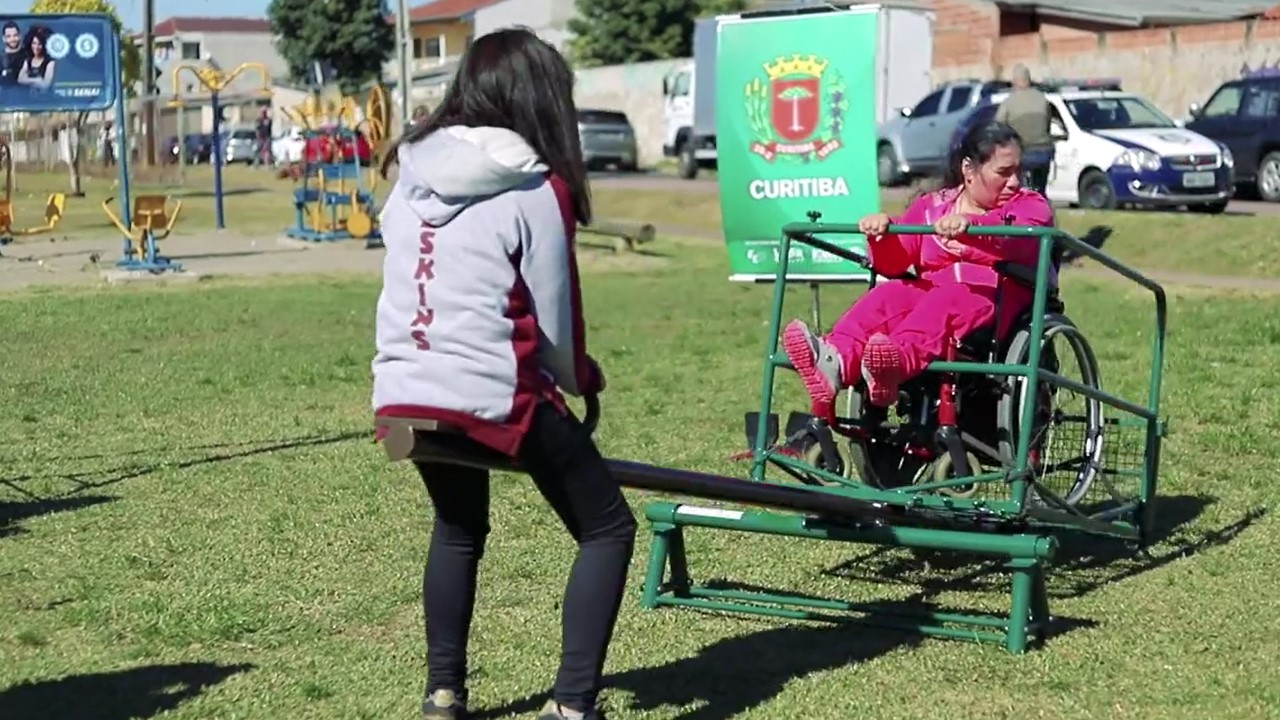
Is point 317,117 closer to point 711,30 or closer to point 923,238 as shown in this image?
point 711,30

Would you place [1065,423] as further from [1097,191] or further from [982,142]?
[1097,191]

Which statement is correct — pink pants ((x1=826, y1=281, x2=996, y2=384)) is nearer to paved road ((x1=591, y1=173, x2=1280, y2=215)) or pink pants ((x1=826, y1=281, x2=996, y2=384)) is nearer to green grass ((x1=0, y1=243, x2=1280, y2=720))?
green grass ((x1=0, y1=243, x2=1280, y2=720))

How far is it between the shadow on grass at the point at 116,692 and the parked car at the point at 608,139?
34567mm

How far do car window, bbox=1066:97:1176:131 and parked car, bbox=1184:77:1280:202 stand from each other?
5.40 feet

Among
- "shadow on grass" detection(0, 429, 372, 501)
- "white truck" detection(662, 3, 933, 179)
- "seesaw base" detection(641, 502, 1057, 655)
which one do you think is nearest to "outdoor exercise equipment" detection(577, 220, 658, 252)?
"white truck" detection(662, 3, 933, 179)

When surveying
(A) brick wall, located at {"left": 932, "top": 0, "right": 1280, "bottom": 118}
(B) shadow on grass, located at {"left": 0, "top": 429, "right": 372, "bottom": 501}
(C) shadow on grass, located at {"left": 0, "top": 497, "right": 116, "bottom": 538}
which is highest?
(A) brick wall, located at {"left": 932, "top": 0, "right": 1280, "bottom": 118}

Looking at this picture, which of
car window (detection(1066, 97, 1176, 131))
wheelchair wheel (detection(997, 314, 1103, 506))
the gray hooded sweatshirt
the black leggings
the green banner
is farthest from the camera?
car window (detection(1066, 97, 1176, 131))

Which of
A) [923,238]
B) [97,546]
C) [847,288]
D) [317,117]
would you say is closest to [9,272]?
[317,117]

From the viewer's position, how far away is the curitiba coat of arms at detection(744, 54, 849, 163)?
1142 cm

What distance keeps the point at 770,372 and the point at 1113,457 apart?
2.07 meters

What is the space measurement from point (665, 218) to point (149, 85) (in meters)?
28.4

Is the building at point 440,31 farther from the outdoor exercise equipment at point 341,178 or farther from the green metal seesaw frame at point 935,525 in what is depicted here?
the green metal seesaw frame at point 935,525

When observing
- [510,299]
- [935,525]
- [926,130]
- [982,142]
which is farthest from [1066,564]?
[926,130]

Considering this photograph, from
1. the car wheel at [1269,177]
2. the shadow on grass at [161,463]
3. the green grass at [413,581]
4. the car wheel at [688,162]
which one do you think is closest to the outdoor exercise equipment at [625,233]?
the car wheel at [1269,177]
